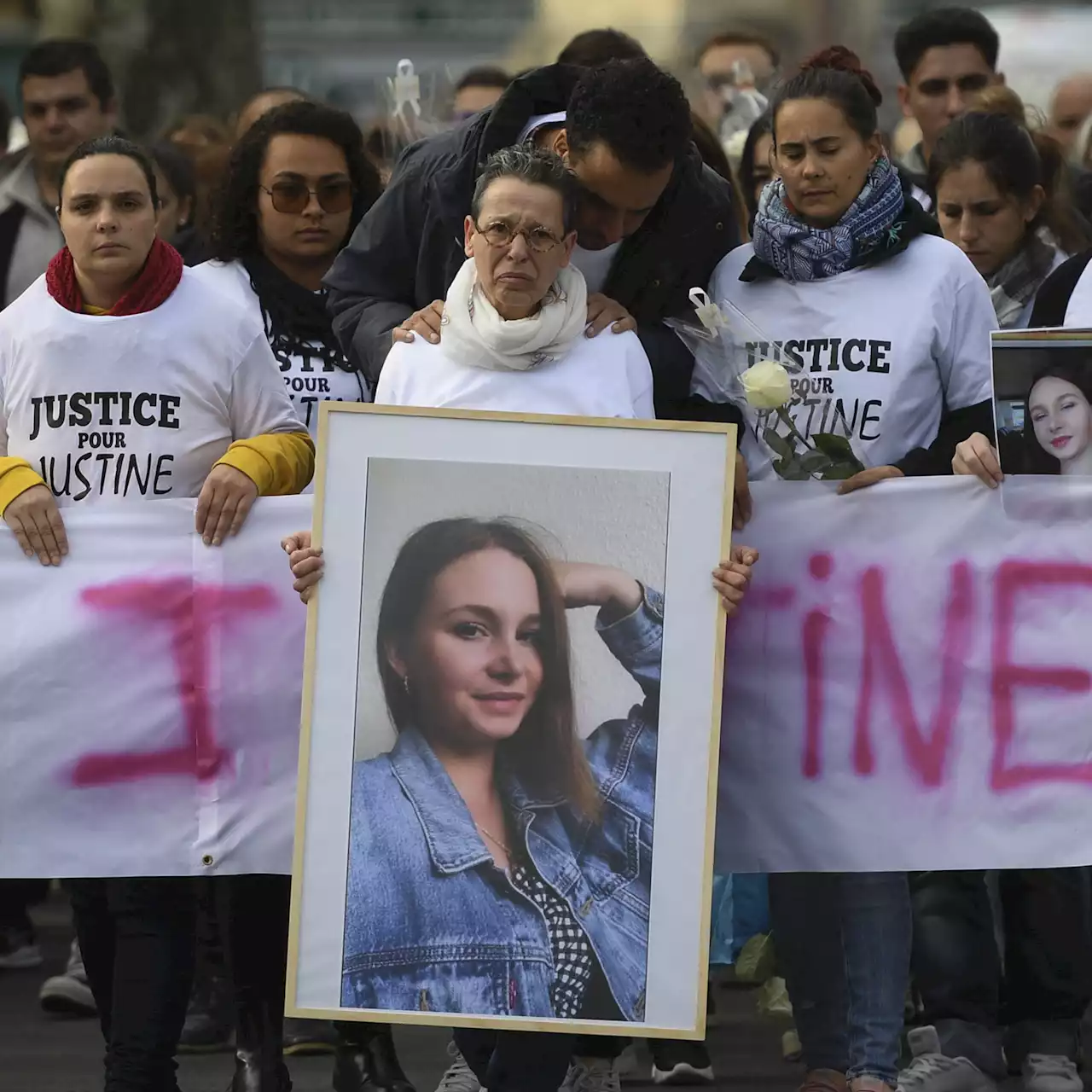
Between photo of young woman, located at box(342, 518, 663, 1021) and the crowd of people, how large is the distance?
3cm

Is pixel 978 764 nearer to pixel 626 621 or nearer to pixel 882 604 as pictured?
pixel 882 604

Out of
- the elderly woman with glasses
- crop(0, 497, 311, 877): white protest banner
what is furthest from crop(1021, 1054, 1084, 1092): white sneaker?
the elderly woman with glasses

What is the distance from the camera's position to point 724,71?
357 inches

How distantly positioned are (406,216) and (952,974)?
6.97ft

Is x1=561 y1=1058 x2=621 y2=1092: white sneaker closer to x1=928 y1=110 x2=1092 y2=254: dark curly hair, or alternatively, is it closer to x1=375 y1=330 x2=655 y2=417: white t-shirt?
x1=375 y1=330 x2=655 y2=417: white t-shirt

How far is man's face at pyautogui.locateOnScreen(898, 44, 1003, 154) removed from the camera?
7.84m

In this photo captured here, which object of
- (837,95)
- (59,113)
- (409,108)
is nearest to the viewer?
(837,95)

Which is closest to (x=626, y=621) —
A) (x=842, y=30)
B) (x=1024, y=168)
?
(x=1024, y=168)

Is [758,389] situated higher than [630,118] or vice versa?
[630,118]

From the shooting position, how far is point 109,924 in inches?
208

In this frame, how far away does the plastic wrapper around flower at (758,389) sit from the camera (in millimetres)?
4945

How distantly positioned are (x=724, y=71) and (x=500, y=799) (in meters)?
4.97

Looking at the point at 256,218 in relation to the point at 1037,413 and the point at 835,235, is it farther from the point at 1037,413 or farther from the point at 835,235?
the point at 1037,413

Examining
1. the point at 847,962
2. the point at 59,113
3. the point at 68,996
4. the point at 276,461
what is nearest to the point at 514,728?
the point at 276,461
